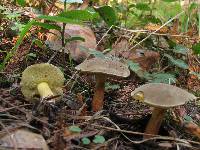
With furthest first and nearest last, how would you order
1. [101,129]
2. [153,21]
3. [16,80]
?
[153,21] < [16,80] < [101,129]

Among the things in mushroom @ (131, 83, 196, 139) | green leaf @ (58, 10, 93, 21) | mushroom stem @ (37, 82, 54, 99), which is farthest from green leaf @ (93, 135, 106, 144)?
green leaf @ (58, 10, 93, 21)

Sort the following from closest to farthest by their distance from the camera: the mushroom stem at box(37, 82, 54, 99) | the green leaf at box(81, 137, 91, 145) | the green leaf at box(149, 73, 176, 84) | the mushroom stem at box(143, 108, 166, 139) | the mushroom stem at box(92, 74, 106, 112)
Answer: the green leaf at box(81, 137, 91, 145), the mushroom stem at box(143, 108, 166, 139), the mushroom stem at box(37, 82, 54, 99), the mushroom stem at box(92, 74, 106, 112), the green leaf at box(149, 73, 176, 84)

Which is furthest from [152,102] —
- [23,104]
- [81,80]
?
[81,80]

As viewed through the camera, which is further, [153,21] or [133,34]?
[153,21]

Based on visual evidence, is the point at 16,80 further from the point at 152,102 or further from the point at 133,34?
the point at 133,34

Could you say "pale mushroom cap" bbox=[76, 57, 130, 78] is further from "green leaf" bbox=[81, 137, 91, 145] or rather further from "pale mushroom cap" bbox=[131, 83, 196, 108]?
"green leaf" bbox=[81, 137, 91, 145]

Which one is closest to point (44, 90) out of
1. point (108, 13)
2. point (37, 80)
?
point (37, 80)
